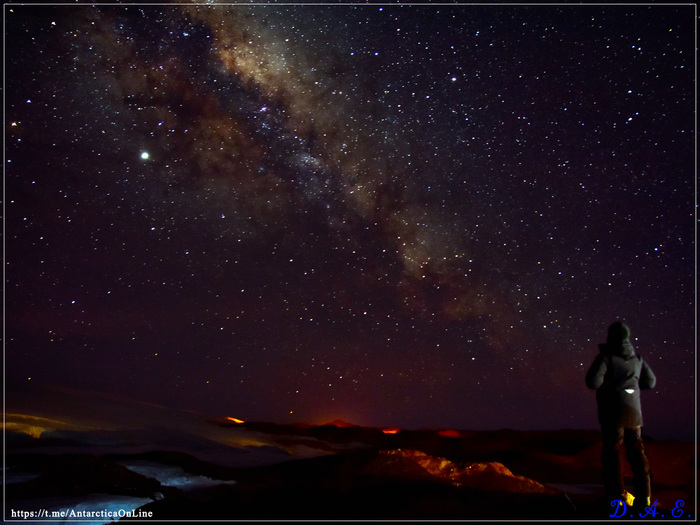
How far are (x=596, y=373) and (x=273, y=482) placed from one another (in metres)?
5.62

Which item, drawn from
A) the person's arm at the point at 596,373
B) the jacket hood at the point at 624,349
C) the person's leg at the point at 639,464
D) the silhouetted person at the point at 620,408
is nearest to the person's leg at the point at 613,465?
the silhouetted person at the point at 620,408

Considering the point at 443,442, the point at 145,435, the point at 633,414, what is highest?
the point at 633,414

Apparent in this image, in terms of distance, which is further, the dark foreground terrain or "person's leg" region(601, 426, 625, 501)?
the dark foreground terrain

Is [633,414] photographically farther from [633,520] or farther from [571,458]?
[571,458]

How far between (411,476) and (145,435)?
24.2 feet

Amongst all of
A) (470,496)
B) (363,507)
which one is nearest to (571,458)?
(470,496)

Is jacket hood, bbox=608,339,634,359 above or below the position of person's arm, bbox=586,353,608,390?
above

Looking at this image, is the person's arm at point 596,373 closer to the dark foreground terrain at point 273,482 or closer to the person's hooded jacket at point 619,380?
the person's hooded jacket at point 619,380

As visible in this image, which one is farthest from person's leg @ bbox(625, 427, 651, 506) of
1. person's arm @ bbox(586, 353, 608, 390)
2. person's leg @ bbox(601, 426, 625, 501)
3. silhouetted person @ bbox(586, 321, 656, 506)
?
person's arm @ bbox(586, 353, 608, 390)

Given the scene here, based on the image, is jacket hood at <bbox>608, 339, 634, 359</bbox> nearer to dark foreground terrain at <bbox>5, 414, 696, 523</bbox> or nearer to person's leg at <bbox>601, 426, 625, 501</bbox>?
person's leg at <bbox>601, 426, 625, 501</bbox>

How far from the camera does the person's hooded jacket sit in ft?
15.1

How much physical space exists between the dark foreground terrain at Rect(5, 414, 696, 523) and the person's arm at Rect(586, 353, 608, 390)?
1217 millimetres

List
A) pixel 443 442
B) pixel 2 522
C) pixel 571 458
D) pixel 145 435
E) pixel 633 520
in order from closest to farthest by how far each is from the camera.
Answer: pixel 633 520 < pixel 2 522 < pixel 145 435 < pixel 571 458 < pixel 443 442

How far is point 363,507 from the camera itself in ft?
16.6
